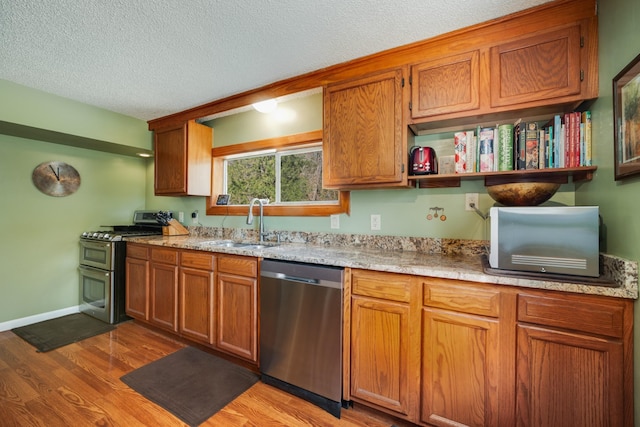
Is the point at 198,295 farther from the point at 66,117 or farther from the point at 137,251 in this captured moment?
the point at 66,117

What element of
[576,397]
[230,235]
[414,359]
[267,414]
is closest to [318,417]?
Result: [267,414]

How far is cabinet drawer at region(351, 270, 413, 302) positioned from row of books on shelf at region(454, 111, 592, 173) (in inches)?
32.4

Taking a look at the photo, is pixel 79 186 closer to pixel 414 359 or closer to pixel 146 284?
pixel 146 284

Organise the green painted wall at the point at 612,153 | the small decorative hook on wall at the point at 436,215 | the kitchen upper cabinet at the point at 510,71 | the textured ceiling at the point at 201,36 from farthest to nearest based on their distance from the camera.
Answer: the small decorative hook on wall at the point at 436,215, the textured ceiling at the point at 201,36, the kitchen upper cabinet at the point at 510,71, the green painted wall at the point at 612,153

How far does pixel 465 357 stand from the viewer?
52.1 inches

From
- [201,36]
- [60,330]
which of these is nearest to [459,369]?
[201,36]

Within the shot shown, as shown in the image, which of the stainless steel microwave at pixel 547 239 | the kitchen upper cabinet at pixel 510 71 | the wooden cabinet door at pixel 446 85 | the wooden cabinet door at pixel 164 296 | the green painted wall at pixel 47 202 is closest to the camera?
the stainless steel microwave at pixel 547 239

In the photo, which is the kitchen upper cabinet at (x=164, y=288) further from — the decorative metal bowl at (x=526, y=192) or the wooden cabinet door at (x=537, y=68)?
the wooden cabinet door at (x=537, y=68)

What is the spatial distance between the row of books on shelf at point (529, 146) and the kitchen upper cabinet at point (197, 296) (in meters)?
2.07

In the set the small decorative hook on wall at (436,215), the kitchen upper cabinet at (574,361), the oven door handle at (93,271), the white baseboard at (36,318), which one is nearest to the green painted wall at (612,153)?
the kitchen upper cabinet at (574,361)

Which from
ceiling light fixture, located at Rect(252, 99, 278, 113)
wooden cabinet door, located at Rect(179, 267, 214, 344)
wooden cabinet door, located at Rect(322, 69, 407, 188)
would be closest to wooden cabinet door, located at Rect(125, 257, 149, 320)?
wooden cabinet door, located at Rect(179, 267, 214, 344)

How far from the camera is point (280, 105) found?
8.73 ft

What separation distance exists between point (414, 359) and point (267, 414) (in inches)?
37.8

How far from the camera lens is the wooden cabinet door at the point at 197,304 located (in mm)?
2225
